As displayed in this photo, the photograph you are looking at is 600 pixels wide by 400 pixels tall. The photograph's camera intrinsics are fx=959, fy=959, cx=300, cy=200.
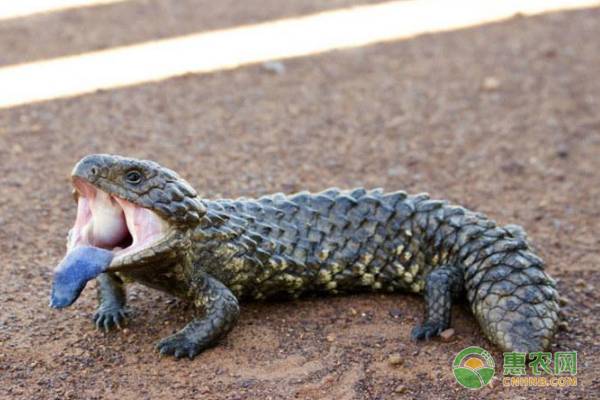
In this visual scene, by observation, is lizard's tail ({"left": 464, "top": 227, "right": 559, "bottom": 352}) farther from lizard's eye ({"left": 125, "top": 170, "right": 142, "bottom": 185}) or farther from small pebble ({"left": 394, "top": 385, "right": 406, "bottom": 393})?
lizard's eye ({"left": 125, "top": 170, "right": 142, "bottom": 185})

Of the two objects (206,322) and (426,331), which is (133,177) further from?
(426,331)

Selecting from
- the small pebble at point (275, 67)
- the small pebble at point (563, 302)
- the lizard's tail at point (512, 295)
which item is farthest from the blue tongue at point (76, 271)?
the small pebble at point (275, 67)

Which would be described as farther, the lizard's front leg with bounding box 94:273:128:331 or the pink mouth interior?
the lizard's front leg with bounding box 94:273:128:331

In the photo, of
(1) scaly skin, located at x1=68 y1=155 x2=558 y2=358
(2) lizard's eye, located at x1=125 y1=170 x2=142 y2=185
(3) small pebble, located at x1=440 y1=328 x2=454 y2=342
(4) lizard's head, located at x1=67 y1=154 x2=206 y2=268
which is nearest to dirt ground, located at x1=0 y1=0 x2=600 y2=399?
(3) small pebble, located at x1=440 y1=328 x2=454 y2=342

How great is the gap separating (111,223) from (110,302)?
56 centimetres

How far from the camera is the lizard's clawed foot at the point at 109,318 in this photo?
4.82 metres

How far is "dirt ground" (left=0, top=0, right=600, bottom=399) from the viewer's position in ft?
14.8

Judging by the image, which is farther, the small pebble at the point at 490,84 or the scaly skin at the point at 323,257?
the small pebble at the point at 490,84

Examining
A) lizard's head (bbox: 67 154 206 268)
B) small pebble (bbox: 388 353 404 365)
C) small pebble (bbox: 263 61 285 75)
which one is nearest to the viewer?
lizard's head (bbox: 67 154 206 268)

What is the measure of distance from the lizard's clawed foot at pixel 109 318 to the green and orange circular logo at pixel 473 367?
5.49ft

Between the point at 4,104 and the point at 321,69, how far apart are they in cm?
289

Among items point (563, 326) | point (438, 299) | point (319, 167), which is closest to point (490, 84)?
point (319, 167)

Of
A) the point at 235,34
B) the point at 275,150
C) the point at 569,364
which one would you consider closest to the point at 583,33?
the point at 235,34

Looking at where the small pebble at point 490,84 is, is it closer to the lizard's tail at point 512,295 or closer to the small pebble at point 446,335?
the lizard's tail at point 512,295
